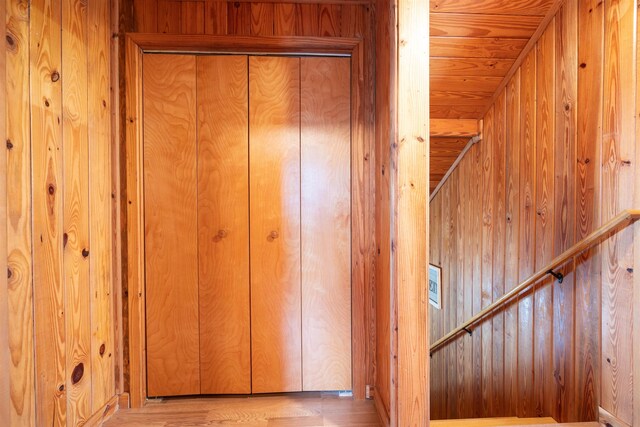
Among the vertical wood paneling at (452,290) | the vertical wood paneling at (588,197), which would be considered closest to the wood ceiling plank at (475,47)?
the vertical wood paneling at (588,197)

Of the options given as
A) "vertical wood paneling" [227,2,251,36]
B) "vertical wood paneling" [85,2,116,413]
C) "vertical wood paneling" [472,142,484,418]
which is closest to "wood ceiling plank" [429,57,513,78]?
"vertical wood paneling" [472,142,484,418]

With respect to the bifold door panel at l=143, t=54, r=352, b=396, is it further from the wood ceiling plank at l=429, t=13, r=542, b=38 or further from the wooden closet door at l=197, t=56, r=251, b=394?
the wood ceiling plank at l=429, t=13, r=542, b=38

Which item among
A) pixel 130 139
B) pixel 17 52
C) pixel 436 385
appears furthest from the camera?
pixel 436 385

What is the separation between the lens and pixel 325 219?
1.49 meters

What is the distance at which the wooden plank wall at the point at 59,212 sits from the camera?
949 millimetres

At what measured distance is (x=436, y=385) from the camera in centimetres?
297

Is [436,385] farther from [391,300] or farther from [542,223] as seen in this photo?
[391,300]

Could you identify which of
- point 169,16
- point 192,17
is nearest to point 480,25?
point 192,17

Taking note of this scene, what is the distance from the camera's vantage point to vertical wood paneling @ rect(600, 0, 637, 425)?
1183mm

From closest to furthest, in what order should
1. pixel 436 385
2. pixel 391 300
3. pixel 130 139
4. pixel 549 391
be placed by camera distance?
pixel 391 300 → pixel 130 139 → pixel 549 391 → pixel 436 385

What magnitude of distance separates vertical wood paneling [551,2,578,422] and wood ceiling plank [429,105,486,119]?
0.61m

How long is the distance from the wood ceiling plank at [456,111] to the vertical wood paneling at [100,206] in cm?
199

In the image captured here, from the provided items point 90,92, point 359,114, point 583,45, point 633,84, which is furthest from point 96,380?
point 583,45

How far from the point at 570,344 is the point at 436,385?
1836 millimetres
